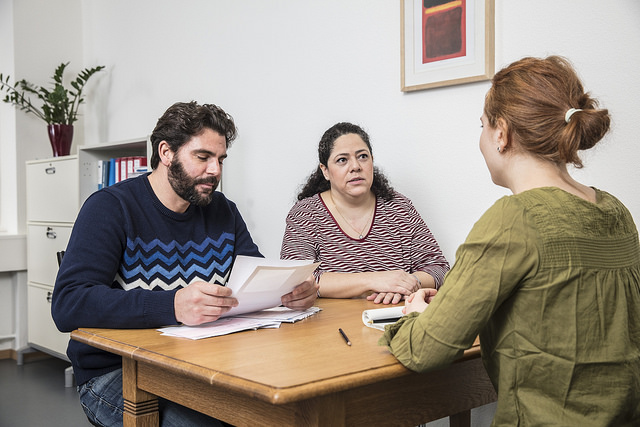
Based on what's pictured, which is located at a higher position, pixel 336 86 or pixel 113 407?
pixel 336 86

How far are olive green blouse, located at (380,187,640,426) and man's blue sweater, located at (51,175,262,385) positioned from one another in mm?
762

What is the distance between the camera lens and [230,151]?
12.3ft

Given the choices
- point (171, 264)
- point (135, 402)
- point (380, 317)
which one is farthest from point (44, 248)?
point (380, 317)

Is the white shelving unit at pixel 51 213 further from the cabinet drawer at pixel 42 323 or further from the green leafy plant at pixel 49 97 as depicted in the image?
the green leafy plant at pixel 49 97

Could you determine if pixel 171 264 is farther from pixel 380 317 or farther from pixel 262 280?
pixel 380 317

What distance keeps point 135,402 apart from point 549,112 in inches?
43.5

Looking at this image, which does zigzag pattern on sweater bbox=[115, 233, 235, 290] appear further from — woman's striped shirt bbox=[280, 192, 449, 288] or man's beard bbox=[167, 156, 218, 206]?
woman's striped shirt bbox=[280, 192, 449, 288]

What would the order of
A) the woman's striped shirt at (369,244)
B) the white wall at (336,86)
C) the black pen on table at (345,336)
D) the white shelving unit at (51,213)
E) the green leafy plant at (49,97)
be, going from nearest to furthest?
the black pen on table at (345,336)
the white wall at (336,86)
the woman's striped shirt at (369,244)
the white shelving unit at (51,213)
the green leafy plant at (49,97)

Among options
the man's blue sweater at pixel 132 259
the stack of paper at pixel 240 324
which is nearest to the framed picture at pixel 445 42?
the man's blue sweater at pixel 132 259

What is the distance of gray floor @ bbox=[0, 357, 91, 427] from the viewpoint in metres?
3.27

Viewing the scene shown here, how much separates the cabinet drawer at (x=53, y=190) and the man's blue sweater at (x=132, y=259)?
7.22 feet

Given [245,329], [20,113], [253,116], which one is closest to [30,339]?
[20,113]

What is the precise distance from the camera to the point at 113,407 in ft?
5.41

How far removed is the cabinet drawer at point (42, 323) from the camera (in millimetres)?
4062
